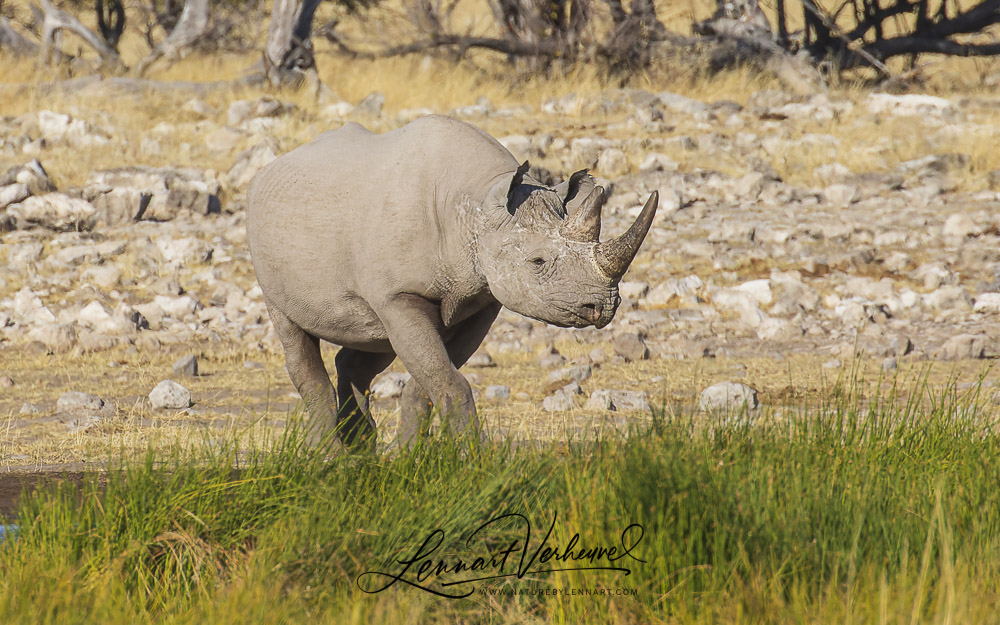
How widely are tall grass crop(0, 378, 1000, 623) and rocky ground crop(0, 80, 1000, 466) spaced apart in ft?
6.70

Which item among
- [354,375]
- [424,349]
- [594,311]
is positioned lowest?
[354,375]

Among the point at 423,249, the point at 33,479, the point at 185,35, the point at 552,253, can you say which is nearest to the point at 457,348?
the point at 423,249

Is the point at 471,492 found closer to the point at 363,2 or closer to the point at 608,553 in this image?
the point at 608,553

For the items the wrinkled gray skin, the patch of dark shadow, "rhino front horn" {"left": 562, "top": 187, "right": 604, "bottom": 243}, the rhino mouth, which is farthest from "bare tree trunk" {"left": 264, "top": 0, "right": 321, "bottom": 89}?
the rhino mouth

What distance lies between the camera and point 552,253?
468 centimetres

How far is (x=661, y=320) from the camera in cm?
989

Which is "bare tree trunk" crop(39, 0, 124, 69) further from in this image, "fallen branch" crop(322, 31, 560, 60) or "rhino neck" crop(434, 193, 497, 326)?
"rhino neck" crop(434, 193, 497, 326)

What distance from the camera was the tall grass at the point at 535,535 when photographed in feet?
11.4

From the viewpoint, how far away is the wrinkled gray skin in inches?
183

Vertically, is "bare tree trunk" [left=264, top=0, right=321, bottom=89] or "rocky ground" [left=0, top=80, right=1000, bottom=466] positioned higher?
"bare tree trunk" [left=264, top=0, right=321, bottom=89]

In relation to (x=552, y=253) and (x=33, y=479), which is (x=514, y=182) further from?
(x=33, y=479)

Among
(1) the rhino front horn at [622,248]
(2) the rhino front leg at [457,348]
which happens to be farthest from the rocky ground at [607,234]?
(1) the rhino front horn at [622,248]

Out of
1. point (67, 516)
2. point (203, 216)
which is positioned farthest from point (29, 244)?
point (67, 516)

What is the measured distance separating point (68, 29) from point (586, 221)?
13.7m
